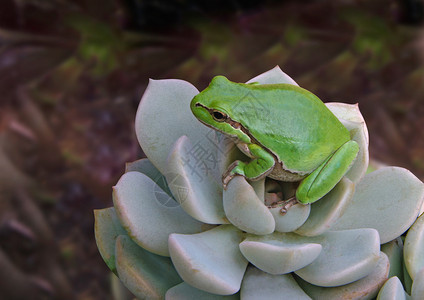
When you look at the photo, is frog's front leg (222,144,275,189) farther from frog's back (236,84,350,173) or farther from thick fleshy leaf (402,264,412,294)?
thick fleshy leaf (402,264,412,294)

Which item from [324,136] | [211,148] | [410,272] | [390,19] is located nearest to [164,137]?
[211,148]

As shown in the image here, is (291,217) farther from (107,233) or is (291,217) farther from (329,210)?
(107,233)

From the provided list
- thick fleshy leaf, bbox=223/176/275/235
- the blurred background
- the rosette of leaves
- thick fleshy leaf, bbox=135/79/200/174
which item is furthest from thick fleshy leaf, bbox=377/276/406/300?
the blurred background

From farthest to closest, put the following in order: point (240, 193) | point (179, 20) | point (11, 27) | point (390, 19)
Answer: point (390, 19) < point (179, 20) < point (11, 27) < point (240, 193)

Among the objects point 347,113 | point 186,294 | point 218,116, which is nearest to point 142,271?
point 186,294

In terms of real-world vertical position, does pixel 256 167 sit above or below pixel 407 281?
above

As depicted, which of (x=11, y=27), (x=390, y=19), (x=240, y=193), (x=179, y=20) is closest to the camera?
(x=240, y=193)

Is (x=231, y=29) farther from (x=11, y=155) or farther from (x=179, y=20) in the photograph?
(x=11, y=155)
